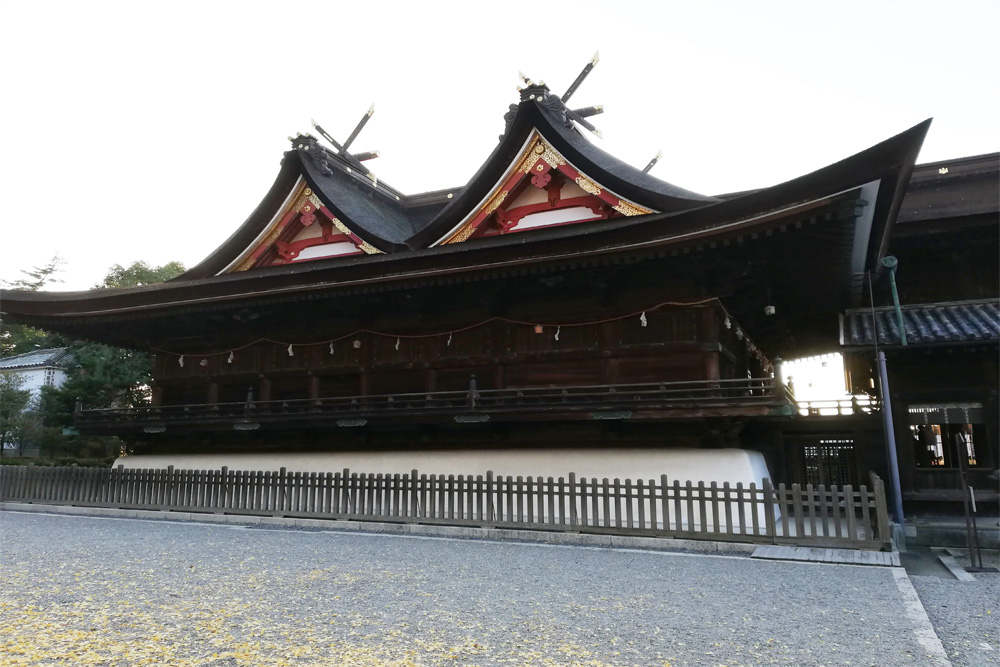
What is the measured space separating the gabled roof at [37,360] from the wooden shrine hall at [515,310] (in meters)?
25.4

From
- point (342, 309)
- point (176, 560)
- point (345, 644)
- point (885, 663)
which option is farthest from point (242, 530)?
point (885, 663)

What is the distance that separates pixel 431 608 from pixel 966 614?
16.3 ft

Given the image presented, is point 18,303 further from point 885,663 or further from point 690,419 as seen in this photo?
point 885,663

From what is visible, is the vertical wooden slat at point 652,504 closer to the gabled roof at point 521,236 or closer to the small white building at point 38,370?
the gabled roof at point 521,236

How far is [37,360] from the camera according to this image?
39.5 meters

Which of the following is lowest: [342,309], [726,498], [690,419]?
[726,498]

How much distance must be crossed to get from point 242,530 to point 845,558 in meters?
9.66

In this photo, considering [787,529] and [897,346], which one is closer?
[787,529]

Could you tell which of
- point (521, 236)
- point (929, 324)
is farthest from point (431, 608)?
point (929, 324)

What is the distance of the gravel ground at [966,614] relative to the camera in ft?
15.5

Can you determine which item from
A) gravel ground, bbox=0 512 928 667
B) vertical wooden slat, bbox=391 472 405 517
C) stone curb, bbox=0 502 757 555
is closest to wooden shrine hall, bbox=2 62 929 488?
vertical wooden slat, bbox=391 472 405 517

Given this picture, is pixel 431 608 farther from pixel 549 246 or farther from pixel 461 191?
pixel 461 191

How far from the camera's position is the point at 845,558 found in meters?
8.41

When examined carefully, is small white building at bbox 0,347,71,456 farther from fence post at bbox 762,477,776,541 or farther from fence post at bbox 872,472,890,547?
fence post at bbox 872,472,890,547
